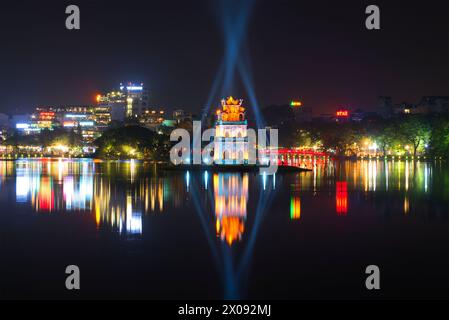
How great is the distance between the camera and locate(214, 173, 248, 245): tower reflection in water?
21.2 meters

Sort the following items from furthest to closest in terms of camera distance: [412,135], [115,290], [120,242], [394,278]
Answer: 1. [412,135]
2. [120,242]
3. [394,278]
4. [115,290]

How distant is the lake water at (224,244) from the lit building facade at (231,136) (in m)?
37.3

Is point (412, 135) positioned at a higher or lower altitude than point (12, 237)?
higher

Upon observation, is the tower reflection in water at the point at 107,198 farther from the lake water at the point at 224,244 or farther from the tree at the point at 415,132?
the tree at the point at 415,132

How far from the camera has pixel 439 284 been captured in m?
14.7

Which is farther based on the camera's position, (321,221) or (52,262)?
(321,221)

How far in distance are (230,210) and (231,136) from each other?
145 ft

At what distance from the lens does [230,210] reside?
1069 inches

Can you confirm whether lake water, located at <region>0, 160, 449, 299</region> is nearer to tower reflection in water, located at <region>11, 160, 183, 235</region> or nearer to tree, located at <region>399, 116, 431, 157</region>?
tower reflection in water, located at <region>11, 160, 183, 235</region>

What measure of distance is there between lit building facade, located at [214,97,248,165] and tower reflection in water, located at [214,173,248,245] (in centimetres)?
3018

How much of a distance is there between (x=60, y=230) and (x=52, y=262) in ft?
16.2

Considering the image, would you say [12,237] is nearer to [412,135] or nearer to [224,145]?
[224,145]

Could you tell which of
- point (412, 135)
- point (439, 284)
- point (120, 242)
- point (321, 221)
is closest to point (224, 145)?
point (412, 135)
